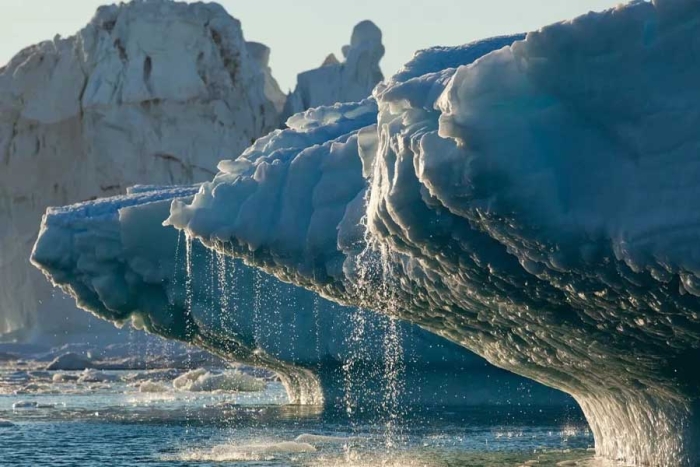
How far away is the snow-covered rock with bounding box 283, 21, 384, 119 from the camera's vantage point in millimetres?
53312

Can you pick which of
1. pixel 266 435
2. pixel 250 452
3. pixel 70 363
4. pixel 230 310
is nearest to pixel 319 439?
pixel 266 435

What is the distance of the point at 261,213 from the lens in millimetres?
16406

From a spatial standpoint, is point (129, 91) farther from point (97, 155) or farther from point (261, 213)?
point (261, 213)

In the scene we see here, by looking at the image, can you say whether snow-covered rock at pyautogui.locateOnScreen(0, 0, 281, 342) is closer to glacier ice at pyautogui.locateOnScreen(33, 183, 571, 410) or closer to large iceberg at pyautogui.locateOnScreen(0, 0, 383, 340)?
large iceberg at pyautogui.locateOnScreen(0, 0, 383, 340)

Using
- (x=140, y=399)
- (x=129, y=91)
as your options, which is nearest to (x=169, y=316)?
(x=140, y=399)

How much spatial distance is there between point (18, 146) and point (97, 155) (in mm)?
3262

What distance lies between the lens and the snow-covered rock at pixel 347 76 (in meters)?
53.3

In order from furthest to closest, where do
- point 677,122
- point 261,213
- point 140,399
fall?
point 140,399
point 261,213
point 677,122

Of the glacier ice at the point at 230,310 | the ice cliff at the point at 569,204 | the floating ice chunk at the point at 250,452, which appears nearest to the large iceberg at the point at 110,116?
the glacier ice at the point at 230,310

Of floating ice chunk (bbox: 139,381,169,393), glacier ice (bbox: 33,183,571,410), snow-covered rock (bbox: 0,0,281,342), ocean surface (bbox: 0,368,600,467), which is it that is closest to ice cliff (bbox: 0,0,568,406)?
snow-covered rock (bbox: 0,0,281,342)

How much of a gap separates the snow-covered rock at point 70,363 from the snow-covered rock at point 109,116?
14.6 ft

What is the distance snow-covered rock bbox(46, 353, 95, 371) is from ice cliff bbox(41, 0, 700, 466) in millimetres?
31391

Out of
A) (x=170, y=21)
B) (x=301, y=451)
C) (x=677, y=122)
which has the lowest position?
(x=301, y=451)

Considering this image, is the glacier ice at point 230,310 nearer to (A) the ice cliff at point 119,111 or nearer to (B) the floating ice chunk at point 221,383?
(B) the floating ice chunk at point 221,383
